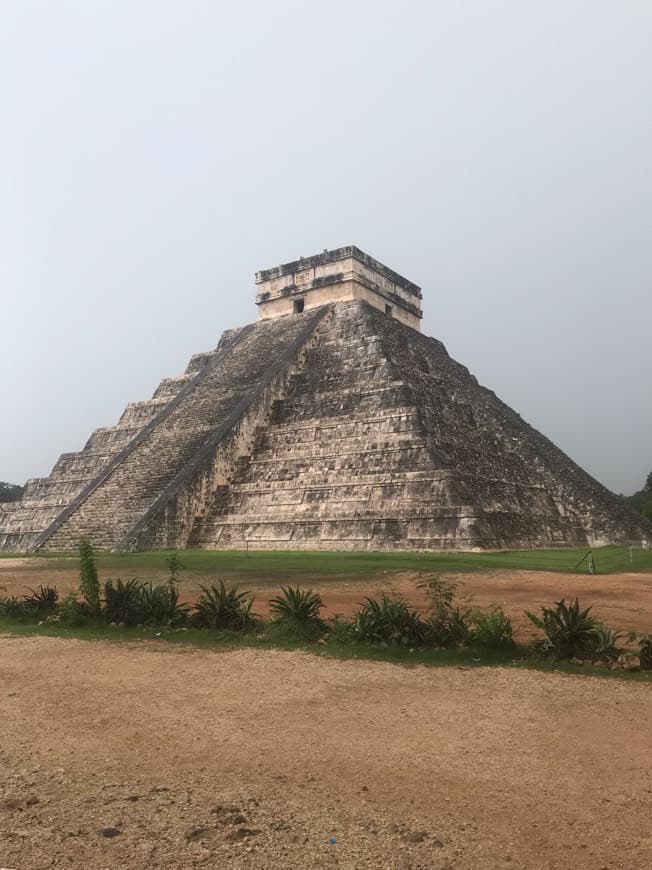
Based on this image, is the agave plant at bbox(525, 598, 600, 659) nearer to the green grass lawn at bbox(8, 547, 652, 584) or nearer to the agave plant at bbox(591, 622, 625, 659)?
the agave plant at bbox(591, 622, 625, 659)

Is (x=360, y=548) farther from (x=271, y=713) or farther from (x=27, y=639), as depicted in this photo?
(x=271, y=713)

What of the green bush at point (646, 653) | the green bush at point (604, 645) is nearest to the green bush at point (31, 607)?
the green bush at point (604, 645)

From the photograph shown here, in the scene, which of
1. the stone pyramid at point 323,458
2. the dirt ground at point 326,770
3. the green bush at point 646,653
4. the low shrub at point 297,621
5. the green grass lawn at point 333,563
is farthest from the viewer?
the stone pyramid at point 323,458

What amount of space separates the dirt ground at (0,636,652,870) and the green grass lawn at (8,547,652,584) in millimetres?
6020

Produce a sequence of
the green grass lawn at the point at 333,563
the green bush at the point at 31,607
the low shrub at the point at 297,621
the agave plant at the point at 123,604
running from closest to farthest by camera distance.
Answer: the low shrub at the point at 297,621 → the agave plant at the point at 123,604 → the green bush at the point at 31,607 → the green grass lawn at the point at 333,563

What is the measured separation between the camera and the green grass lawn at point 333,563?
12312mm

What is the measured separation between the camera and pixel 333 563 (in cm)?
1363

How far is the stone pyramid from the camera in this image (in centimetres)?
1725

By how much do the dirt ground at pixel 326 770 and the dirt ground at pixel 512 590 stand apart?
2.34 metres

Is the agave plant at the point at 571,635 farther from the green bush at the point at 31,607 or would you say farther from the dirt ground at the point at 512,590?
the green bush at the point at 31,607

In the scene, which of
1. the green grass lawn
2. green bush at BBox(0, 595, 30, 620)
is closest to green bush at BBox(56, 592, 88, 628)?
green bush at BBox(0, 595, 30, 620)

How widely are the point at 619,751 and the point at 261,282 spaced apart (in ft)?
86.0

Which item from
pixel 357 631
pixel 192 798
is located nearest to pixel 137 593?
pixel 357 631

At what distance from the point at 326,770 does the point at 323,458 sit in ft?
49.9
